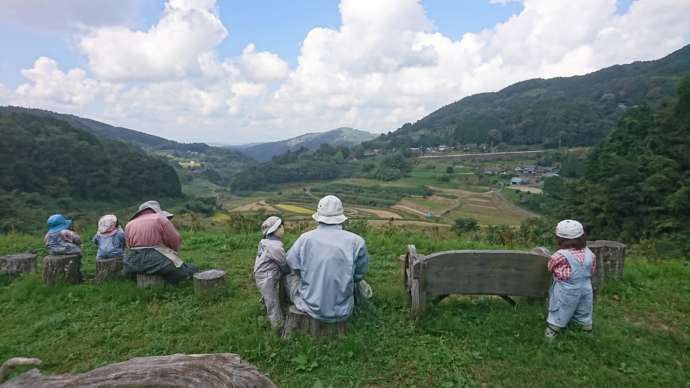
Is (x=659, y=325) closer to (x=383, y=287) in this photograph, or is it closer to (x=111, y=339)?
(x=383, y=287)

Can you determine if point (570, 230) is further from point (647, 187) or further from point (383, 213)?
point (383, 213)

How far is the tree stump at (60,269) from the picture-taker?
5.54 meters

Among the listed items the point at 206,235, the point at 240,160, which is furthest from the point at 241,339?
the point at 240,160

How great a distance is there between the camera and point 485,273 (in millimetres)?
4277

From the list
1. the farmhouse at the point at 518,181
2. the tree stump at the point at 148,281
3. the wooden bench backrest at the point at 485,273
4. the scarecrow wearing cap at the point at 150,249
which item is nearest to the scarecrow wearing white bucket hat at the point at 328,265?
the wooden bench backrest at the point at 485,273

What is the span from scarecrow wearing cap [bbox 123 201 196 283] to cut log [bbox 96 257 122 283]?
394mm

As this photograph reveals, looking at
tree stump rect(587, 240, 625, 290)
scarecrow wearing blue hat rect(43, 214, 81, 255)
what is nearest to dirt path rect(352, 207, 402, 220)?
tree stump rect(587, 240, 625, 290)

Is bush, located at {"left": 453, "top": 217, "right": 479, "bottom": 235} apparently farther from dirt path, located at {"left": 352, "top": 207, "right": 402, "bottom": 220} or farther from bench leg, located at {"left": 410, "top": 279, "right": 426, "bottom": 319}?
dirt path, located at {"left": 352, "top": 207, "right": 402, "bottom": 220}

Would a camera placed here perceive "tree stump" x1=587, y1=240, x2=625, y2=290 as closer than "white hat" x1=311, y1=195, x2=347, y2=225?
No

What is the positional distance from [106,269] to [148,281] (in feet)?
2.82

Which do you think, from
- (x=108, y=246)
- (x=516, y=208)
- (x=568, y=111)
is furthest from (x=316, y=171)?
(x=108, y=246)

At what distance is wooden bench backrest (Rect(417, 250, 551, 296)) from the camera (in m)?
4.25

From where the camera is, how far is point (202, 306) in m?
4.95

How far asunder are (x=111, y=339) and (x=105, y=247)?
203 cm
